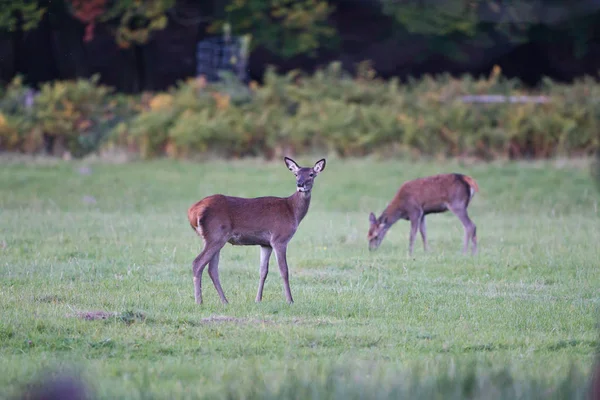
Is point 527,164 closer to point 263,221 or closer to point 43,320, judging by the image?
point 263,221

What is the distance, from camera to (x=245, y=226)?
421 inches

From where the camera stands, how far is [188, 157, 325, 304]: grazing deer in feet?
34.6

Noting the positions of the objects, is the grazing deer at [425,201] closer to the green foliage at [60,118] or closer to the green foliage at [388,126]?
the green foliage at [388,126]

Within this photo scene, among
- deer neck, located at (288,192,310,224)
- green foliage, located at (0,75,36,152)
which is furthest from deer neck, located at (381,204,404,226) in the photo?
green foliage, located at (0,75,36,152)

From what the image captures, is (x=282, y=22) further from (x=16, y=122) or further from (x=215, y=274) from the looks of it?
(x=215, y=274)

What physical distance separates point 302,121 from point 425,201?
35.4 feet

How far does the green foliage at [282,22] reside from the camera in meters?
31.3

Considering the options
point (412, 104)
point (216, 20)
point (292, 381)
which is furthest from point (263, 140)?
point (292, 381)

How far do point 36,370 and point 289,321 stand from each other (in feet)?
9.04

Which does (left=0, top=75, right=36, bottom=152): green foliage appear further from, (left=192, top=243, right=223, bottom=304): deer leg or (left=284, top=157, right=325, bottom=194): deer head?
(left=192, top=243, right=223, bottom=304): deer leg

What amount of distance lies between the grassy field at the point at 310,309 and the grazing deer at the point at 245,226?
358 millimetres

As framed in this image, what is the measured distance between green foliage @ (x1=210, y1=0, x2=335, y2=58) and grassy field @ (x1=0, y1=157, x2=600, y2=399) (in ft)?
41.2

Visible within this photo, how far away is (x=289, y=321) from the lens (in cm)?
948

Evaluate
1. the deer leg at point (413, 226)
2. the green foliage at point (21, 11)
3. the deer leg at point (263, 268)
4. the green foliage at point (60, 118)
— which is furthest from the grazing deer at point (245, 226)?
the green foliage at point (21, 11)
